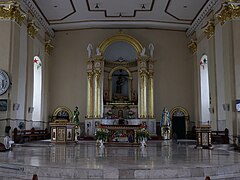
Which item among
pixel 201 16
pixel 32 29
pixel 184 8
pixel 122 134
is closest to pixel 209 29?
pixel 201 16

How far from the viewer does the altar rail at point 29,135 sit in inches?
512

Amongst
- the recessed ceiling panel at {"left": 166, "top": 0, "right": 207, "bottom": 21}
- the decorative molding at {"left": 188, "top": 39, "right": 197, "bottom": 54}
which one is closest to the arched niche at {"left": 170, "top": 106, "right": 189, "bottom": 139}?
the decorative molding at {"left": 188, "top": 39, "right": 197, "bottom": 54}

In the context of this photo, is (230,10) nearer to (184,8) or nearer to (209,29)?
(209,29)

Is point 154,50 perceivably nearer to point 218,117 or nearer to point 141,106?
point 141,106

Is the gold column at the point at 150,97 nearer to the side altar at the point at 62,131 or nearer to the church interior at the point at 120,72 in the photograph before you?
the church interior at the point at 120,72

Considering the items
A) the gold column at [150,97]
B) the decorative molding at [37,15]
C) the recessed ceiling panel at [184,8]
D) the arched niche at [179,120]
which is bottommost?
the arched niche at [179,120]

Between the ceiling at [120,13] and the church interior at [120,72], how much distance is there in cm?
6

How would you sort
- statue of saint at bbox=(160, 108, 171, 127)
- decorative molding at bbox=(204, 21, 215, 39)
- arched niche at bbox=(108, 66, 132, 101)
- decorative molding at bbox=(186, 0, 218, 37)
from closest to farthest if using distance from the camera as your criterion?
decorative molding at bbox=(204, 21, 215, 39)
decorative molding at bbox=(186, 0, 218, 37)
statue of saint at bbox=(160, 108, 171, 127)
arched niche at bbox=(108, 66, 132, 101)

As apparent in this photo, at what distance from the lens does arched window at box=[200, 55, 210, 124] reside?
17922 millimetres

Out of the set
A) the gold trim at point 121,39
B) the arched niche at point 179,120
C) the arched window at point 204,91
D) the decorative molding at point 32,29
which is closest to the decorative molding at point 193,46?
the arched window at point 204,91

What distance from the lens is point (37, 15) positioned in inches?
666

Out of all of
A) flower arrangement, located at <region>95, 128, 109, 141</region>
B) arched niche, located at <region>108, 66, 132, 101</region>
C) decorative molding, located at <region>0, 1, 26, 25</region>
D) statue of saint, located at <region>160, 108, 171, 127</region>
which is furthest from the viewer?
arched niche, located at <region>108, 66, 132, 101</region>

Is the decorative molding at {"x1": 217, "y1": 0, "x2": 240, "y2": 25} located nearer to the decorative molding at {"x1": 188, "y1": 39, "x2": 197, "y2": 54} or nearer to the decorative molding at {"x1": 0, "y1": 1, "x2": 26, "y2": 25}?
the decorative molding at {"x1": 188, "y1": 39, "x2": 197, "y2": 54}

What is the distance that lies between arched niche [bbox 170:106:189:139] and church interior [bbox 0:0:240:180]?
2.6 inches
